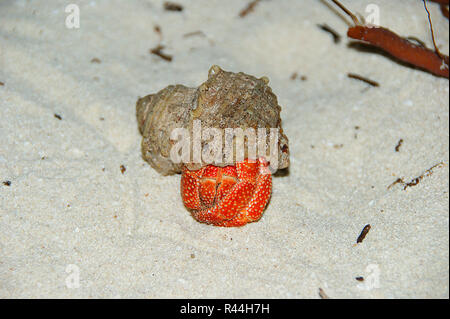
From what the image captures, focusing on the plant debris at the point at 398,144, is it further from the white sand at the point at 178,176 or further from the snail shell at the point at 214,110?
the snail shell at the point at 214,110

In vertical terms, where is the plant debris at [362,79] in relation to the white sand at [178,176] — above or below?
above

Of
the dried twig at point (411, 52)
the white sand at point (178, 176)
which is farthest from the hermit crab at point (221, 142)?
the dried twig at point (411, 52)

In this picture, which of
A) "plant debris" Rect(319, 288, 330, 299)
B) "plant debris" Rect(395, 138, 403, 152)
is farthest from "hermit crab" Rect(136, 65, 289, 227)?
"plant debris" Rect(395, 138, 403, 152)

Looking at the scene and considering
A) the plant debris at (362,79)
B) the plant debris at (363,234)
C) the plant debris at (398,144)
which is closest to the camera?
the plant debris at (363,234)

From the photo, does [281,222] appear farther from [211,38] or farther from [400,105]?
[211,38]

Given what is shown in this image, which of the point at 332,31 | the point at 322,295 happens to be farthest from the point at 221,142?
the point at 332,31

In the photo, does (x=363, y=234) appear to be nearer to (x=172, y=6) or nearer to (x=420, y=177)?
(x=420, y=177)

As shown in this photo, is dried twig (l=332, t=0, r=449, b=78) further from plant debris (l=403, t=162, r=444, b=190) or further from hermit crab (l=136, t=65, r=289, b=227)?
hermit crab (l=136, t=65, r=289, b=227)

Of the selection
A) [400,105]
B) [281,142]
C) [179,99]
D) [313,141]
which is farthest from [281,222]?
[400,105]
